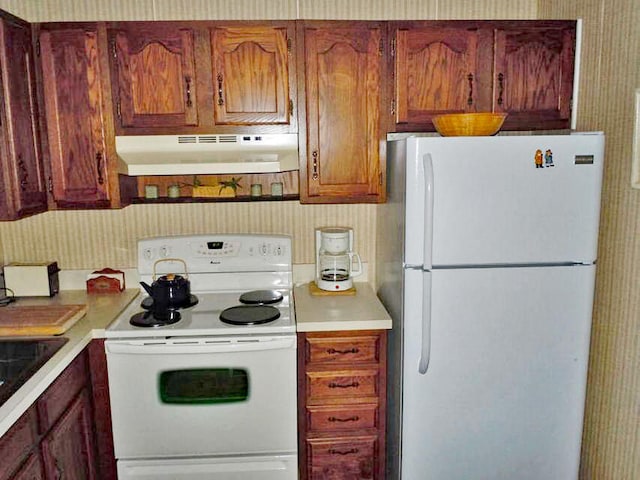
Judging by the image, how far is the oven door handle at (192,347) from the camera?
7.00ft

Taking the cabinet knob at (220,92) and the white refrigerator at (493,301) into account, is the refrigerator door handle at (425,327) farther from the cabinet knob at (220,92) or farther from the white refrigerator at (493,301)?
the cabinet knob at (220,92)

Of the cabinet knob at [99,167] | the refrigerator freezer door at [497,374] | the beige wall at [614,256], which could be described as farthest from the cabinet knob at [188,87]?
the beige wall at [614,256]

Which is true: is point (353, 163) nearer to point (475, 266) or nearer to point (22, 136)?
point (475, 266)

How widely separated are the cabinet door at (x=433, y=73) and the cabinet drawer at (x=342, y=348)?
97cm

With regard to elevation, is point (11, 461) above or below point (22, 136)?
below

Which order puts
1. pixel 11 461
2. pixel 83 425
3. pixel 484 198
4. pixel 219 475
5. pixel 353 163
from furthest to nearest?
1. pixel 353 163
2. pixel 219 475
3. pixel 83 425
4. pixel 484 198
5. pixel 11 461

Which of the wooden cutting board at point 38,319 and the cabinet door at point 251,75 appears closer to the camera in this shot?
the wooden cutting board at point 38,319

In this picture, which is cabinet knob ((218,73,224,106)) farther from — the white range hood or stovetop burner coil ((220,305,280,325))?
stovetop burner coil ((220,305,280,325))

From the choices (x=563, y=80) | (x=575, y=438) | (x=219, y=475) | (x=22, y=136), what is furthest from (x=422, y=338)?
(x=22, y=136)

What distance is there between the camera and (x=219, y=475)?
2.24 metres

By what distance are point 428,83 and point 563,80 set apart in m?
0.61

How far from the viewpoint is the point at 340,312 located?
92.7 inches

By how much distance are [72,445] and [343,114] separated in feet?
5.75

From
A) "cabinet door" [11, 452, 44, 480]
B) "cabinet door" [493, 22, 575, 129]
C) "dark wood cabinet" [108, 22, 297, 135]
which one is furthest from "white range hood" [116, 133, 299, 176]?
"cabinet door" [11, 452, 44, 480]
